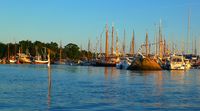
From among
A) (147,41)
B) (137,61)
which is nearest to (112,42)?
(147,41)

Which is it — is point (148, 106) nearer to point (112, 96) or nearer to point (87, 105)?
point (87, 105)

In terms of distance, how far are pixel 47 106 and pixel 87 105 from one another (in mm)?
3579

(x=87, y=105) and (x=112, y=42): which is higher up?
(x=112, y=42)

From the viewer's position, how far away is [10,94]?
4922 cm

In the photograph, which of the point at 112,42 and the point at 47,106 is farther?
the point at 112,42

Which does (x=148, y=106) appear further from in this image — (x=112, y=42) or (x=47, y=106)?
(x=112, y=42)

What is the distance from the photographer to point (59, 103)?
41.6 m

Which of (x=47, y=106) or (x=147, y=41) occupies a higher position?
(x=147, y=41)

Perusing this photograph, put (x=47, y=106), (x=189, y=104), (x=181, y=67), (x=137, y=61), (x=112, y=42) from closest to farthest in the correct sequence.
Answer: (x=47, y=106) → (x=189, y=104) → (x=137, y=61) → (x=181, y=67) → (x=112, y=42)

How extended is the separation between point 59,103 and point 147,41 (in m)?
124

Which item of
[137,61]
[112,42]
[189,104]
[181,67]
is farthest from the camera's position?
[112,42]

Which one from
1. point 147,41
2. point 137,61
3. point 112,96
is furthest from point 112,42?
point 112,96

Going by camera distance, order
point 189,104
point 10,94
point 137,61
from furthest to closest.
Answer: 1. point 137,61
2. point 10,94
3. point 189,104

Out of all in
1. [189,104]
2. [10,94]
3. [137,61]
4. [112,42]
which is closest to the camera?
[189,104]
